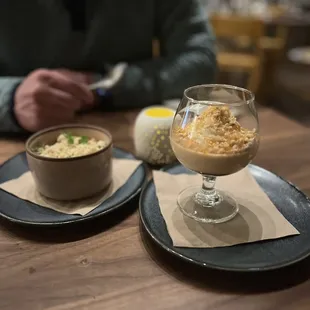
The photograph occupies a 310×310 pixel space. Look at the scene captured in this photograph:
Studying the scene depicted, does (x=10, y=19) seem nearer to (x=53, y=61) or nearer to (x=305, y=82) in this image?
(x=53, y=61)

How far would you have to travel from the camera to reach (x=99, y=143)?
0.84 meters

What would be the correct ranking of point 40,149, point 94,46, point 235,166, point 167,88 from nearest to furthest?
point 235,166 → point 40,149 → point 167,88 → point 94,46

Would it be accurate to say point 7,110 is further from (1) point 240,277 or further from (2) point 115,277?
(1) point 240,277

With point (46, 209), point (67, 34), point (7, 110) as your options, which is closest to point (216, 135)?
point (46, 209)

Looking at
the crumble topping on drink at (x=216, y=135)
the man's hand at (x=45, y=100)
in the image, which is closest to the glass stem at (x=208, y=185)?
the crumble topping on drink at (x=216, y=135)

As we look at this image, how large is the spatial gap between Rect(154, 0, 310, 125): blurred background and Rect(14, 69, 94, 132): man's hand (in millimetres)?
2228

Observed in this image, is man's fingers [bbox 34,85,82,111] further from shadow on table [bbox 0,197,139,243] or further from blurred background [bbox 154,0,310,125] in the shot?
blurred background [bbox 154,0,310,125]

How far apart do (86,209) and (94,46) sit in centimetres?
89

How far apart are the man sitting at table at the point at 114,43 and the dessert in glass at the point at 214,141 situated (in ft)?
1.71

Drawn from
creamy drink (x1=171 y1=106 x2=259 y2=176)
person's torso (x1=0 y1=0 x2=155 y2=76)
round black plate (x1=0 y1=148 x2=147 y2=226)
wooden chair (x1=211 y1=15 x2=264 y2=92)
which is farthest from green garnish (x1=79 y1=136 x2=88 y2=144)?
wooden chair (x1=211 y1=15 x2=264 y2=92)

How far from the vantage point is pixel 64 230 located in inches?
27.6

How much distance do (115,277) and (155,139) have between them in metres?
0.41

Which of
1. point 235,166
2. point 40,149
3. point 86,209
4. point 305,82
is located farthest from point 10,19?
point 305,82

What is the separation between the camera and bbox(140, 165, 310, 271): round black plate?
592mm
